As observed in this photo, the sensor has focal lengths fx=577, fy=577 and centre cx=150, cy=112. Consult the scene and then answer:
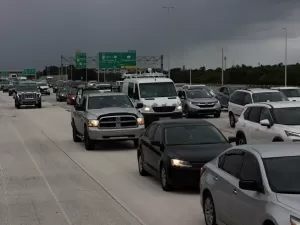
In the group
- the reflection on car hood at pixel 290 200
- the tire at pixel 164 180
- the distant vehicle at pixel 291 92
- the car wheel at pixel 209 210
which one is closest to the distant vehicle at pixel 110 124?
the tire at pixel 164 180

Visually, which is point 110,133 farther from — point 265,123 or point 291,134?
point 291,134

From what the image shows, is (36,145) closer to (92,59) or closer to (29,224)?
(29,224)

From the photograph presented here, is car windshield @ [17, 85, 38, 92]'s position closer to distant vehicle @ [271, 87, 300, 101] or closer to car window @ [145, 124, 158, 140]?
distant vehicle @ [271, 87, 300, 101]

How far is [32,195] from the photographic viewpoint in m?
11.4

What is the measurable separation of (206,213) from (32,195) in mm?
4423

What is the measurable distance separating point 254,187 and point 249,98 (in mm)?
19264

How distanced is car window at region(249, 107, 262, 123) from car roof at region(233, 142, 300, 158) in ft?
Answer: 28.3

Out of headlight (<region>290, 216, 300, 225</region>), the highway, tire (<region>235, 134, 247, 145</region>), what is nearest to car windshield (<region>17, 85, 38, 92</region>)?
the highway

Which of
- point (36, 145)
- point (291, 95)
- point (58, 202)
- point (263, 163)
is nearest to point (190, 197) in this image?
point (58, 202)

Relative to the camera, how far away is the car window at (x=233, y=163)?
24.4 feet

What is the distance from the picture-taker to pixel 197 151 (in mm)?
11438

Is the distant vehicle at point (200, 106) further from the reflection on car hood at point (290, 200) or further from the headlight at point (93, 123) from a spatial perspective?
the reflection on car hood at point (290, 200)

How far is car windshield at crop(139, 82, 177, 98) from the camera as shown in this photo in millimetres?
27547

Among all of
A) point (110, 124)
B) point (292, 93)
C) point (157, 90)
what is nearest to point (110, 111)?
point (110, 124)
